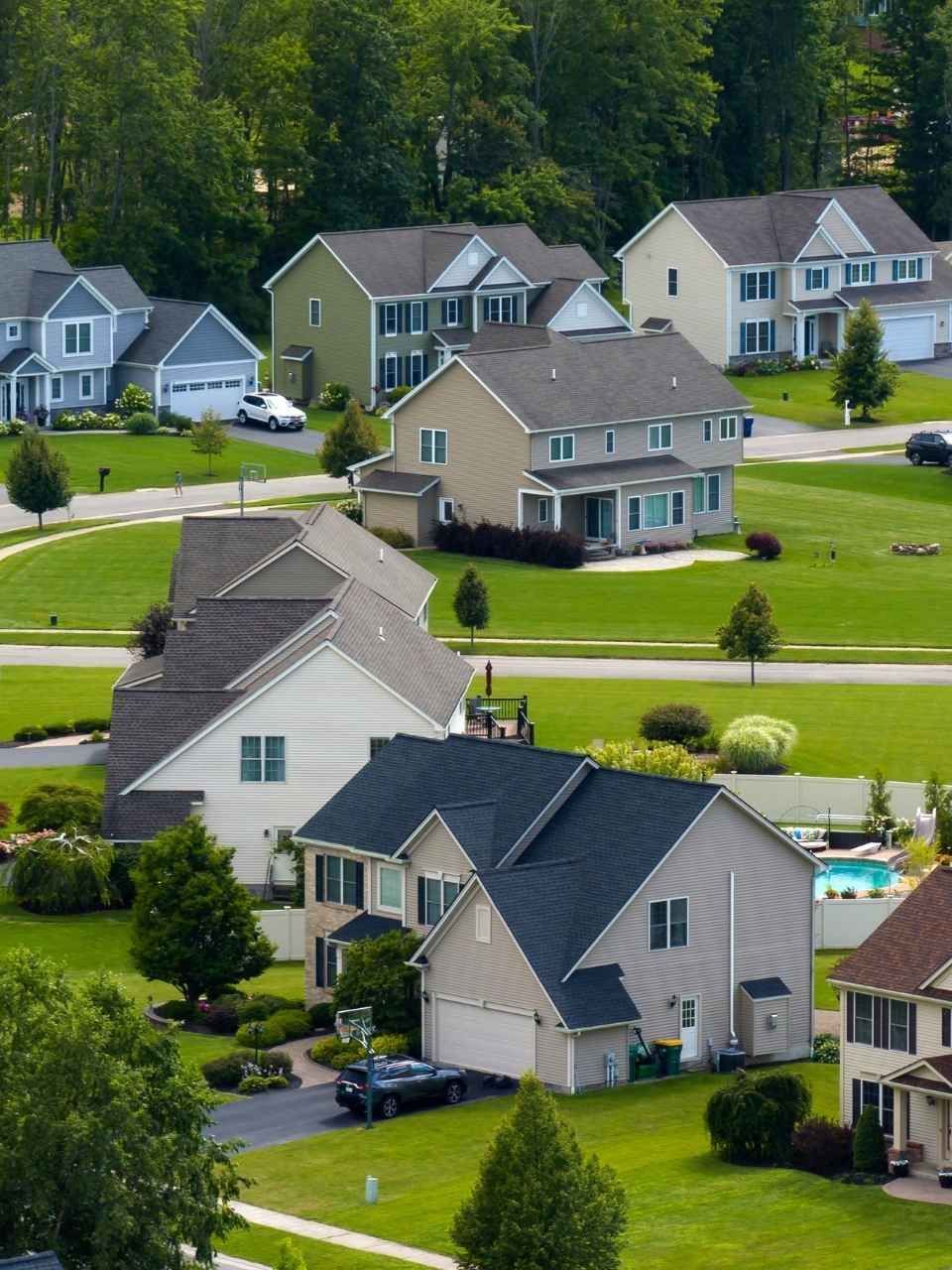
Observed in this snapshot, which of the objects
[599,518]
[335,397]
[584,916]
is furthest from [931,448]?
[584,916]

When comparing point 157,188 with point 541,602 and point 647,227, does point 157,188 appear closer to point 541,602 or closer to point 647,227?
point 647,227

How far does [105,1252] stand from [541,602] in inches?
2302

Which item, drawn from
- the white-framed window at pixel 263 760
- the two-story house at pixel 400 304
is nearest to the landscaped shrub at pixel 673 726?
the white-framed window at pixel 263 760

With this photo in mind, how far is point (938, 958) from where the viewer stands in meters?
52.7

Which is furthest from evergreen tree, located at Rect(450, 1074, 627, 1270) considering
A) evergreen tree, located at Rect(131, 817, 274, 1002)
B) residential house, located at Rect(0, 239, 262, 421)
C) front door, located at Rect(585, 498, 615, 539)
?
residential house, located at Rect(0, 239, 262, 421)

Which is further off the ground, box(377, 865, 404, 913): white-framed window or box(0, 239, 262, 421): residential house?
box(0, 239, 262, 421): residential house

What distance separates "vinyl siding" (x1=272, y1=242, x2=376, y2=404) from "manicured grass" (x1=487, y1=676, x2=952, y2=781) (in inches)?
1971

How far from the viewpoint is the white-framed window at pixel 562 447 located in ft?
357

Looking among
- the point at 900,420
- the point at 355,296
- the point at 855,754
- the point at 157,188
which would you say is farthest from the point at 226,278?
the point at 855,754

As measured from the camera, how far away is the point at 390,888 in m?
62.6

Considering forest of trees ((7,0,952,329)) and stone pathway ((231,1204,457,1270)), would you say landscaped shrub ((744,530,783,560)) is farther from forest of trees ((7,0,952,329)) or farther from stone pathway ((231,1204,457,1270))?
stone pathway ((231,1204,457,1270))

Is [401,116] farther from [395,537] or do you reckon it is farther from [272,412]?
[395,537]

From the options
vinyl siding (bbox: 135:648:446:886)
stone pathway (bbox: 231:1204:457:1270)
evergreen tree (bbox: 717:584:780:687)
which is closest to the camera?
stone pathway (bbox: 231:1204:457:1270)

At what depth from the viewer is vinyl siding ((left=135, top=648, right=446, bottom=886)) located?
234 ft
